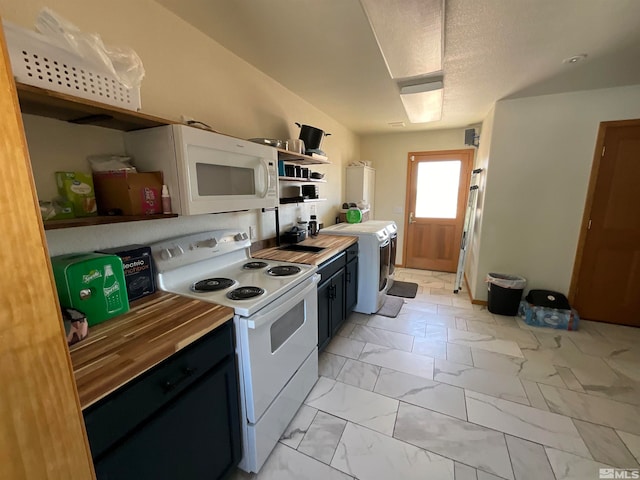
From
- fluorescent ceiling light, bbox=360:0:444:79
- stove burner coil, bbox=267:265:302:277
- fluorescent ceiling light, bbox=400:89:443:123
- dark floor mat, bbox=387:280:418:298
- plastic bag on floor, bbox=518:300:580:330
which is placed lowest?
dark floor mat, bbox=387:280:418:298

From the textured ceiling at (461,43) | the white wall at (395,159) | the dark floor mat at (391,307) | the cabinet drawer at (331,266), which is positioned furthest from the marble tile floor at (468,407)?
the white wall at (395,159)

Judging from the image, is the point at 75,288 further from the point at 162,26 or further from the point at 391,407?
the point at 391,407

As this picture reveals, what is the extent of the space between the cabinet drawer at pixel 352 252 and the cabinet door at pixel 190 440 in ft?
5.46

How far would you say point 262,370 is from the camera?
130 cm

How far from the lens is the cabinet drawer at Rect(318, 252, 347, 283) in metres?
2.06

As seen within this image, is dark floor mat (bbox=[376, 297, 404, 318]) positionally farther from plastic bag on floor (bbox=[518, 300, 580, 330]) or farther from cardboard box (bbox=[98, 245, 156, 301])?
cardboard box (bbox=[98, 245, 156, 301])

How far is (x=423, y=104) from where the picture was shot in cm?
278

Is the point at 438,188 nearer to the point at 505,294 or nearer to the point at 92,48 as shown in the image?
the point at 505,294

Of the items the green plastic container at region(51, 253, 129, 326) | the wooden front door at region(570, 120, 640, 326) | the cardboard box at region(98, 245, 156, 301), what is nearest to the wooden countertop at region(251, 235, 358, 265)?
the cardboard box at region(98, 245, 156, 301)

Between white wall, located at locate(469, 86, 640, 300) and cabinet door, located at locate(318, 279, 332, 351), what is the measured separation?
215 centimetres

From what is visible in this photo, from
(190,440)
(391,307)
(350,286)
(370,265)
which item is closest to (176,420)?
(190,440)

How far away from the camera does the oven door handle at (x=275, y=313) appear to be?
3.87 ft

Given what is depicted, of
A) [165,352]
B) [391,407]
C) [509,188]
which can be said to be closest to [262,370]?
[165,352]

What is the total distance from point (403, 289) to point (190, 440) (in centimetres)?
329
